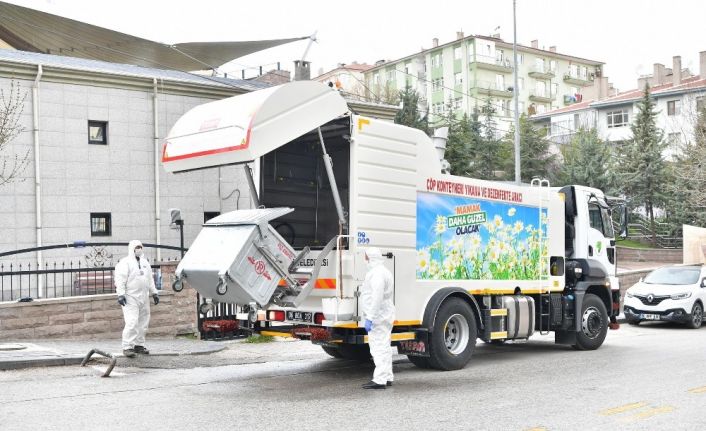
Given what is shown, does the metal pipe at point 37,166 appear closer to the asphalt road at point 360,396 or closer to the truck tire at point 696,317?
the asphalt road at point 360,396

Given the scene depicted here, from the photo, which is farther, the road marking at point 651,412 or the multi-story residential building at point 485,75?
the multi-story residential building at point 485,75

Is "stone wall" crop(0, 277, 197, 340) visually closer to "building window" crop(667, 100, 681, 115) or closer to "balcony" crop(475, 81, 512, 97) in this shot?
"building window" crop(667, 100, 681, 115)

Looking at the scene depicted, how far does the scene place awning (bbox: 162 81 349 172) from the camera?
899cm

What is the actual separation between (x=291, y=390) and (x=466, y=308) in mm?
2988

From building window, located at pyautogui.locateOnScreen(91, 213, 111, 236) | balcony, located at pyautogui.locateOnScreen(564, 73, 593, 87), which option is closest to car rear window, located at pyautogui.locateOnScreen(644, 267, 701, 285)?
building window, located at pyautogui.locateOnScreen(91, 213, 111, 236)

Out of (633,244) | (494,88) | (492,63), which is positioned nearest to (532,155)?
(633,244)

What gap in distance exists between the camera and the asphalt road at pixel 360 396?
24.8ft

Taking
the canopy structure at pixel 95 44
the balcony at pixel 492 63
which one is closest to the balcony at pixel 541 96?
the balcony at pixel 492 63

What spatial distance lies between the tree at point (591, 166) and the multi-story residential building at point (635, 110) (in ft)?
26.8

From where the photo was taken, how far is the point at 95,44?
24.3 meters

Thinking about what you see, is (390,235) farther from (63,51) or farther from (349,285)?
(63,51)

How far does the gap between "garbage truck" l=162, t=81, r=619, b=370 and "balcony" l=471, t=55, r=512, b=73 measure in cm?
5760

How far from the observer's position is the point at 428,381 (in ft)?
33.2

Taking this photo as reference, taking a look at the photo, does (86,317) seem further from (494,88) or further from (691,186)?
(494,88)
